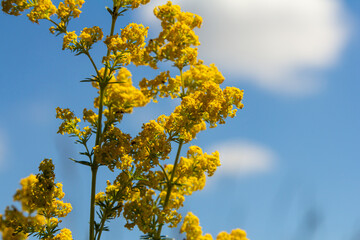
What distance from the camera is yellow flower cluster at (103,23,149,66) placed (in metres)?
8.30

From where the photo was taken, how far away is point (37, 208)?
8.56 m

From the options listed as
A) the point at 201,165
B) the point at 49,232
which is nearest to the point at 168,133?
the point at 201,165

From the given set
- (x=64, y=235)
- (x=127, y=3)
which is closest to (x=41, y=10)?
(x=127, y=3)

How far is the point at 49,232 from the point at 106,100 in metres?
2.60

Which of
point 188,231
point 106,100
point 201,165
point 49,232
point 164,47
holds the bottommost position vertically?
point 188,231

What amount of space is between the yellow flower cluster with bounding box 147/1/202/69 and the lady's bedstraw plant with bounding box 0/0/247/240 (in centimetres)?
2

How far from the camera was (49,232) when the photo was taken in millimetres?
8562

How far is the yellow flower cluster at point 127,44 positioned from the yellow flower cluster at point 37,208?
218cm

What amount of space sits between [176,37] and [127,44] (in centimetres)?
95

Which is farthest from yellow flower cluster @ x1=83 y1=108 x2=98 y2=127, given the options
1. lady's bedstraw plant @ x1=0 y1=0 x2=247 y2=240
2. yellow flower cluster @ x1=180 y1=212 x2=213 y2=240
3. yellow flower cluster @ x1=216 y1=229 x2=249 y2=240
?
yellow flower cluster @ x1=216 y1=229 x2=249 y2=240

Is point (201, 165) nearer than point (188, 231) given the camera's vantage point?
No

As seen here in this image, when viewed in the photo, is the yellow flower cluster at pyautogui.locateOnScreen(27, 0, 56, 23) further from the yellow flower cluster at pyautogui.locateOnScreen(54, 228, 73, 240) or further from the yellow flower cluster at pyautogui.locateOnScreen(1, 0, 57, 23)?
the yellow flower cluster at pyautogui.locateOnScreen(54, 228, 73, 240)

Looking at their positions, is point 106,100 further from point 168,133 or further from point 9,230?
point 9,230

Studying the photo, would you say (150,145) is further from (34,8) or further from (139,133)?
(34,8)
